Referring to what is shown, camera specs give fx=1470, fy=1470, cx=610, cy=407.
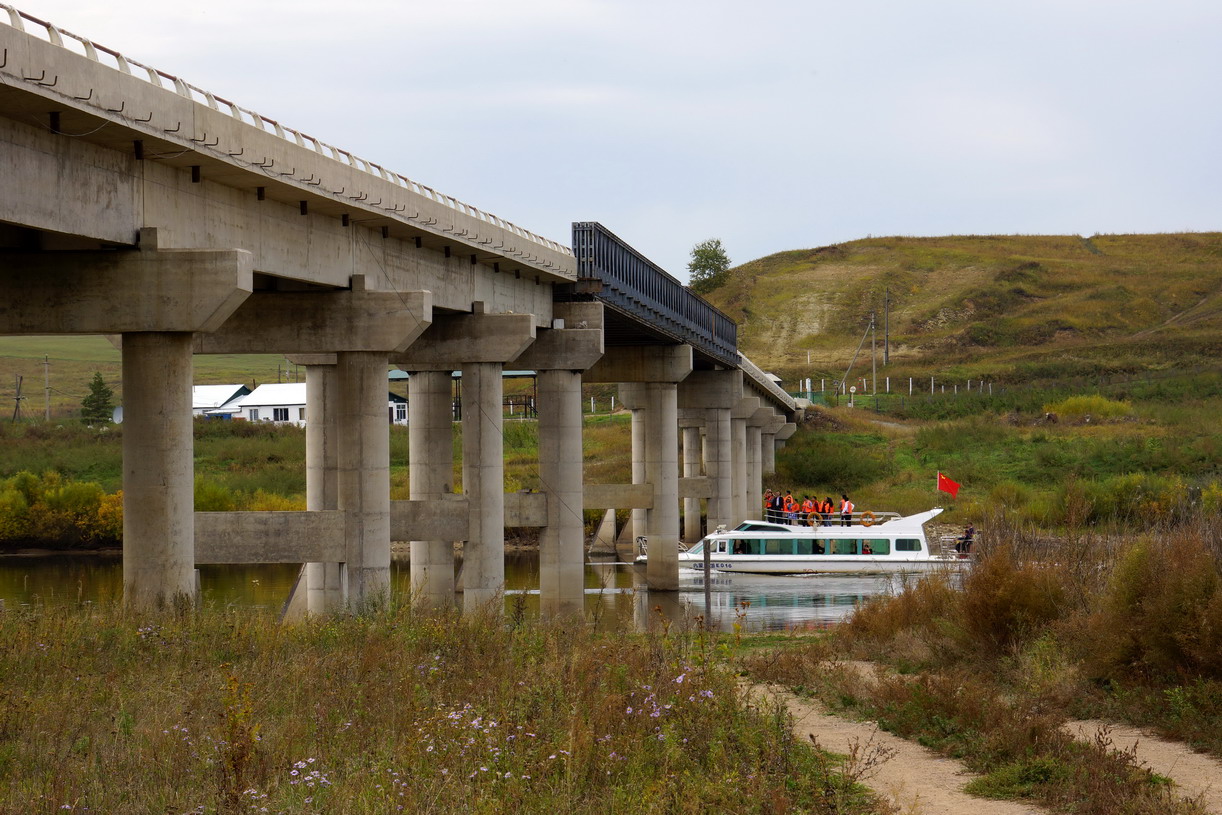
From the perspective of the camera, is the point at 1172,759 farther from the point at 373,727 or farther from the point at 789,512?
the point at 789,512

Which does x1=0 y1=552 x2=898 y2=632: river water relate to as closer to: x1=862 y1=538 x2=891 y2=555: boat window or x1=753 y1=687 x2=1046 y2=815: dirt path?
x1=862 y1=538 x2=891 y2=555: boat window

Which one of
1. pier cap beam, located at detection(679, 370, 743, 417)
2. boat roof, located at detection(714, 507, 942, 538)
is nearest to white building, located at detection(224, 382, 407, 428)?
pier cap beam, located at detection(679, 370, 743, 417)

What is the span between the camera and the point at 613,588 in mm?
50250

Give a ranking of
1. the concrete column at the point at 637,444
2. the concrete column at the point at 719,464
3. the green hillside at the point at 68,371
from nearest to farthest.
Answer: the concrete column at the point at 637,444
the concrete column at the point at 719,464
the green hillside at the point at 68,371

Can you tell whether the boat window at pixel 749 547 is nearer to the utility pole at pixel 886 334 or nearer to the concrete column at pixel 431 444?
the concrete column at pixel 431 444

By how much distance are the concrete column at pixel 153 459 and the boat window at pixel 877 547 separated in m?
37.4

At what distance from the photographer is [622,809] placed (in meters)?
9.44

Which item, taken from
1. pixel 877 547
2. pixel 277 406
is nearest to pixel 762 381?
pixel 877 547

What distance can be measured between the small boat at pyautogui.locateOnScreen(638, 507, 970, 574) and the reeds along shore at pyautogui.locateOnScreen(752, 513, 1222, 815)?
30666 millimetres

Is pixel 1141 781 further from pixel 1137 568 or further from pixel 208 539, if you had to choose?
pixel 208 539

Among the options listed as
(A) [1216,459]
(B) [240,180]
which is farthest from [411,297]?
(A) [1216,459]

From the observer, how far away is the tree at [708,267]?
171m

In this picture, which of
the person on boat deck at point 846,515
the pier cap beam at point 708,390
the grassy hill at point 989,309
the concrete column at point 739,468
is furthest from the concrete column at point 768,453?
the grassy hill at point 989,309

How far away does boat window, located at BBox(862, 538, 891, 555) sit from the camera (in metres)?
53.1
